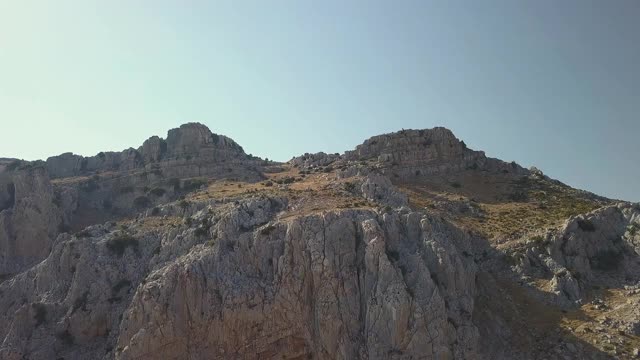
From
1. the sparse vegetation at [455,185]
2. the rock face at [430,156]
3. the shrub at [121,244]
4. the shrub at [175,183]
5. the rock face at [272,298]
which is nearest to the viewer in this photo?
the rock face at [272,298]

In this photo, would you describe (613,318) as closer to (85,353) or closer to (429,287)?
(429,287)

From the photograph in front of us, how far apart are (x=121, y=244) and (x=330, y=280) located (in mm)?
26638

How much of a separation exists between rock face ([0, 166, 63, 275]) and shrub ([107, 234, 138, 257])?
18.6 m

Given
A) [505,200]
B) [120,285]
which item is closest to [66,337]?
[120,285]

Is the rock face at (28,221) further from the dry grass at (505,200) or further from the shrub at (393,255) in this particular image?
the dry grass at (505,200)

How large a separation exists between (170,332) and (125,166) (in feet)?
195

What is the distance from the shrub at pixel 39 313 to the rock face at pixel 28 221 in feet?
60.9

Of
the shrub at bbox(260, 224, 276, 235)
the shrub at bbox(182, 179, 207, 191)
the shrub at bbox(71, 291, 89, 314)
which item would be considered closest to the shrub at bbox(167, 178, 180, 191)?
the shrub at bbox(182, 179, 207, 191)

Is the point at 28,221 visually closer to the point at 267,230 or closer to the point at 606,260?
the point at 267,230

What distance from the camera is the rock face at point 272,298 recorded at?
156ft

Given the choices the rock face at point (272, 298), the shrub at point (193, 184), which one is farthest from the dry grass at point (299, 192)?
the rock face at point (272, 298)

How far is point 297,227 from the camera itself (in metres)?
54.2

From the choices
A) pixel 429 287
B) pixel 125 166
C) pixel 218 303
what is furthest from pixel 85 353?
pixel 125 166

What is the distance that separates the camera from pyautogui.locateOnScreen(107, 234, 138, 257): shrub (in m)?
62.6
